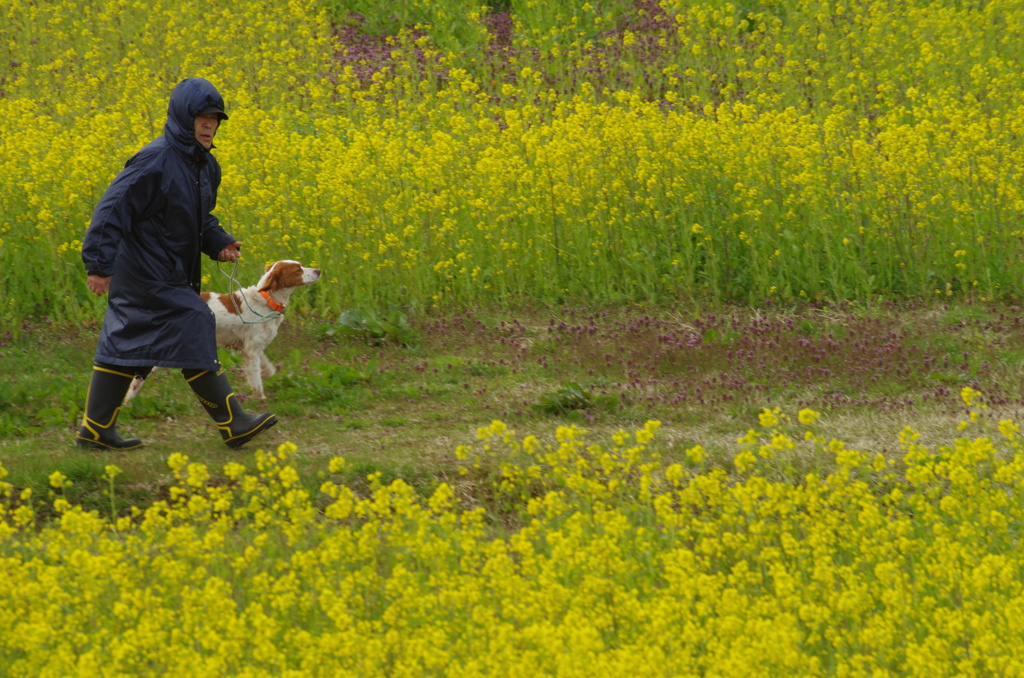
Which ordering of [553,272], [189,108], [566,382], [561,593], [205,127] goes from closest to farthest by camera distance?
[561,593], [189,108], [205,127], [566,382], [553,272]

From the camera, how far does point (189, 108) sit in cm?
592

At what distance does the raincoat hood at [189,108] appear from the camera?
5898 millimetres

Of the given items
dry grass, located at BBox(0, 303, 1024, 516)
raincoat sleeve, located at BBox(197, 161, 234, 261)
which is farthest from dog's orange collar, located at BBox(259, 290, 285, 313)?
raincoat sleeve, located at BBox(197, 161, 234, 261)

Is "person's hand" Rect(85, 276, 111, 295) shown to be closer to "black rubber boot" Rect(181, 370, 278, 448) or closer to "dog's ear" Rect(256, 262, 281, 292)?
"black rubber boot" Rect(181, 370, 278, 448)

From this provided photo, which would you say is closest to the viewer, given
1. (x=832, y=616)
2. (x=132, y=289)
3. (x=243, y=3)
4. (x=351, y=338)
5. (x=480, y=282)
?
(x=832, y=616)

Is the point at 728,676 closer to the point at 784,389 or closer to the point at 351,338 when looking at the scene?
the point at 784,389

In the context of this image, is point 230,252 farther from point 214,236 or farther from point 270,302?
point 270,302

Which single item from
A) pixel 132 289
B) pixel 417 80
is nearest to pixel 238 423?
pixel 132 289

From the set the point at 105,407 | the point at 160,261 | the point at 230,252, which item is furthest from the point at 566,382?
the point at 105,407

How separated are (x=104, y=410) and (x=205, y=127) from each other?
1579mm

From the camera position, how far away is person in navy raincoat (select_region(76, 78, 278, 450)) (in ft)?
19.5

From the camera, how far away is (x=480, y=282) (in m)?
9.20

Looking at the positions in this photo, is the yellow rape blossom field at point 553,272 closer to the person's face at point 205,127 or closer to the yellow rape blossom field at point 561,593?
the yellow rape blossom field at point 561,593

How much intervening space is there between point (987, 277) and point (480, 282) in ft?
12.1
